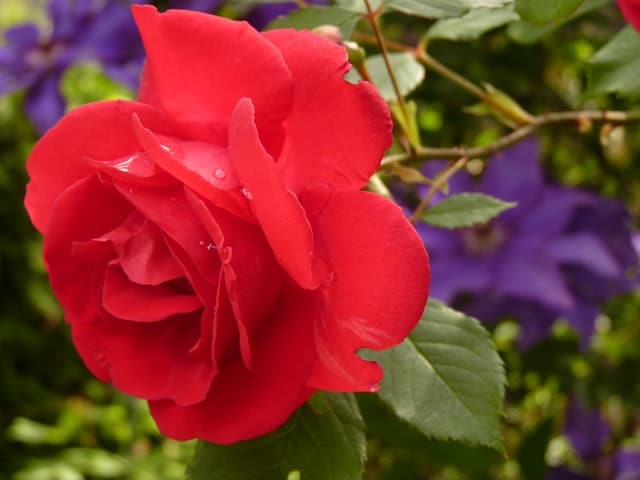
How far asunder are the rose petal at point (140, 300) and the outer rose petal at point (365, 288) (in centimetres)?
6

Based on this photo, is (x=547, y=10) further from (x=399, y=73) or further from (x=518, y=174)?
(x=518, y=174)

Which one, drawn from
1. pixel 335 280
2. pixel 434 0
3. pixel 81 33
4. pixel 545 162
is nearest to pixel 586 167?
pixel 545 162

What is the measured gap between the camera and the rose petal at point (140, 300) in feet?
1.21

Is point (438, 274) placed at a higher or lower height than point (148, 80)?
lower

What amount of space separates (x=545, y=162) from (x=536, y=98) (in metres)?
0.10

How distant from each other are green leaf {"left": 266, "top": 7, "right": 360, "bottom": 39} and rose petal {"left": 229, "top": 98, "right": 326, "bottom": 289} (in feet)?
0.58

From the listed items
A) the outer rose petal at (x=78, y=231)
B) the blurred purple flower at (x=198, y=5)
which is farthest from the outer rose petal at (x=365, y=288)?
the blurred purple flower at (x=198, y=5)

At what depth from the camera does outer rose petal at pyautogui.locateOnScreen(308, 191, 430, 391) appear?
363mm

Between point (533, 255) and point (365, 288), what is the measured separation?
474mm

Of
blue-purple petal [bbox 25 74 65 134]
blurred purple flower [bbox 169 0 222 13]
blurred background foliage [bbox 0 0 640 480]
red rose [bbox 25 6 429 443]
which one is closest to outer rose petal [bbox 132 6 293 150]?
red rose [bbox 25 6 429 443]

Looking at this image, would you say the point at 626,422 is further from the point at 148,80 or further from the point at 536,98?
the point at 148,80

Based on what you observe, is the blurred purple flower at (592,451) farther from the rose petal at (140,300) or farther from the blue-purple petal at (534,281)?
the rose petal at (140,300)

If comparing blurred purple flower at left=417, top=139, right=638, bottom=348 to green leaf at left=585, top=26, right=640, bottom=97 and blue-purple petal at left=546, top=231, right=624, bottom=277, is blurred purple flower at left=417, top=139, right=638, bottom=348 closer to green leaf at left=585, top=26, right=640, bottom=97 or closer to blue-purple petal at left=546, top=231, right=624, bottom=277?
blue-purple petal at left=546, top=231, right=624, bottom=277

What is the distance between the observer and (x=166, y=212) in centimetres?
36
